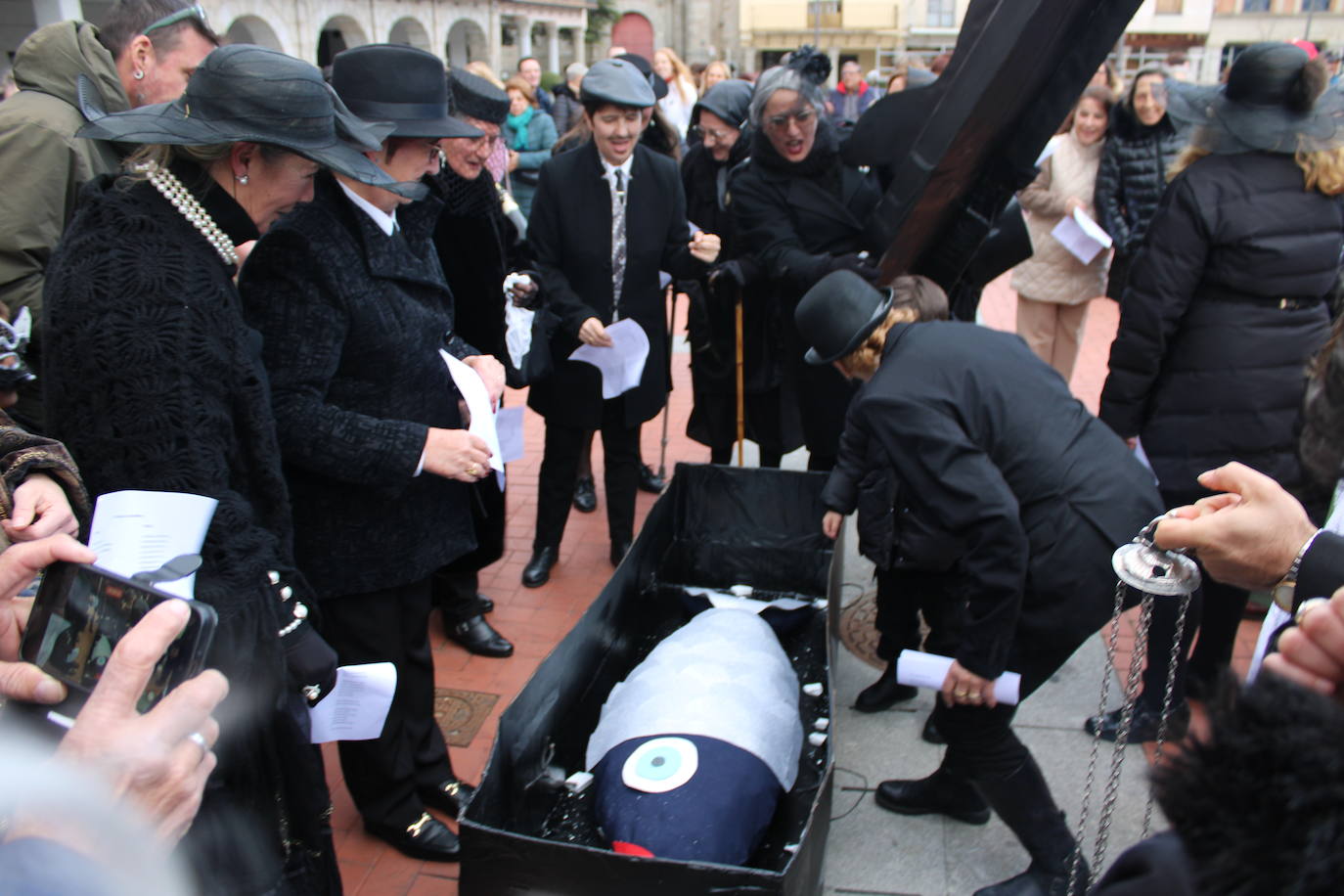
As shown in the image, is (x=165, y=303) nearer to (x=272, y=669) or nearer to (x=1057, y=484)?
(x=272, y=669)

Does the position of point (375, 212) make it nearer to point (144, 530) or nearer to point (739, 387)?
point (144, 530)

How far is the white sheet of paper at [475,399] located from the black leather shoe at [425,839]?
1.08 meters

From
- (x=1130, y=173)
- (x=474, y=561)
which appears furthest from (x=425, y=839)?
(x=1130, y=173)

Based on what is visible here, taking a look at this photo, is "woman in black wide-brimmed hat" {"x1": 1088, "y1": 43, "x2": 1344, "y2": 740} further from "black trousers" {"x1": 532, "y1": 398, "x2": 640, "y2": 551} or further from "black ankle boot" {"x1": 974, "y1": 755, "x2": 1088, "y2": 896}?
"black trousers" {"x1": 532, "y1": 398, "x2": 640, "y2": 551}

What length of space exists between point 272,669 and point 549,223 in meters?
2.69

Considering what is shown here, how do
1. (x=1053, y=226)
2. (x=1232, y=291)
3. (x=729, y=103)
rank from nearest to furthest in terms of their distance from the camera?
1. (x=1232, y=291)
2. (x=729, y=103)
3. (x=1053, y=226)

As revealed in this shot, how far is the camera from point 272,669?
5.88 feet

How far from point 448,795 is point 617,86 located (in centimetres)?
280

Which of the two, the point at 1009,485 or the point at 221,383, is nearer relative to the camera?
the point at 221,383

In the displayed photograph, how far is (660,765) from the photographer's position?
7.50 ft

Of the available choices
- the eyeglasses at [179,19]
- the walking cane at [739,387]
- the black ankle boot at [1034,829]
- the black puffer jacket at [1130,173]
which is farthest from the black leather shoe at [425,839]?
the black puffer jacket at [1130,173]

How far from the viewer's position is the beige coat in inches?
227

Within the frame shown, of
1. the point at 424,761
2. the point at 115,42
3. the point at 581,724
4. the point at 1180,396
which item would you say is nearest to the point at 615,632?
the point at 581,724

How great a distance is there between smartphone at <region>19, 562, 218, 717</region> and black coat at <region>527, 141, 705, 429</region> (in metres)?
2.85
